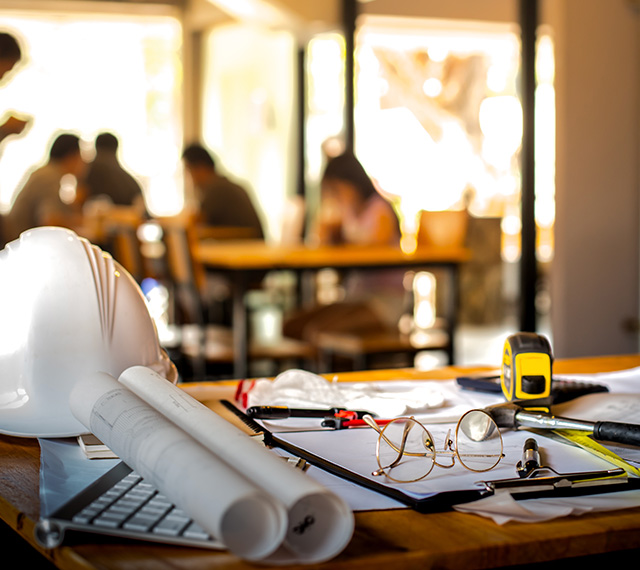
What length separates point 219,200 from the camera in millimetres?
A: 6871

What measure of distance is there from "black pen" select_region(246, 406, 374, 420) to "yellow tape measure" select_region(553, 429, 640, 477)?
0.25 metres

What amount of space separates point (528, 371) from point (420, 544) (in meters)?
0.48

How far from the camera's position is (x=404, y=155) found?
7.96 metres

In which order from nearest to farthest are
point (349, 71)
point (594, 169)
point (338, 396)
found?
point (338, 396) → point (594, 169) → point (349, 71)

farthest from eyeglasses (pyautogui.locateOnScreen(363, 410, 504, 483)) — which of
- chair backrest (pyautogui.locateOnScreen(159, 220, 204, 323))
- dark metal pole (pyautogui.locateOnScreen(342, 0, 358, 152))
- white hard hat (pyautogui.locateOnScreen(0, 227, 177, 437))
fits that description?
dark metal pole (pyautogui.locateOnScreen(342, 0, 358, 152))

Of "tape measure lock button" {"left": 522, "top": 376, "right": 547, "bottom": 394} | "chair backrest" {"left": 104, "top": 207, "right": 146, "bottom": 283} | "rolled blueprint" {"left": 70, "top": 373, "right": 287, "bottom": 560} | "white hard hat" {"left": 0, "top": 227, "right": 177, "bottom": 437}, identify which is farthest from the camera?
"chair backrest" {"left": 104, "top": 207, "right": 146, "bottom": 283}

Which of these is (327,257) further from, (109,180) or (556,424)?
(109,180)

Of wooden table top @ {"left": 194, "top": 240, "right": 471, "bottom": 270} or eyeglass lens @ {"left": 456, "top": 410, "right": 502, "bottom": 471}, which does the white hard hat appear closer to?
eyeglass lens @ {"left": 456, "top": 410, "right": 502, "bottom": 471}

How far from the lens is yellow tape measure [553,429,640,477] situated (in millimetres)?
872

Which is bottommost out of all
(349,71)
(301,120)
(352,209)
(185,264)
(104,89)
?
(185,264)

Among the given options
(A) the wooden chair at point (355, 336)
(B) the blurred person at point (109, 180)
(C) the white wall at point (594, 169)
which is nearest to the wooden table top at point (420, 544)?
(A) the wooden chair at point (355, 336)

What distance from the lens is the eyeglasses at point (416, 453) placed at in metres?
0.86

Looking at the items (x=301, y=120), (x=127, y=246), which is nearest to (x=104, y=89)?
(x=301, y=120)

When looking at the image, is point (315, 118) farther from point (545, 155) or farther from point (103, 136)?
point (545, 155)
